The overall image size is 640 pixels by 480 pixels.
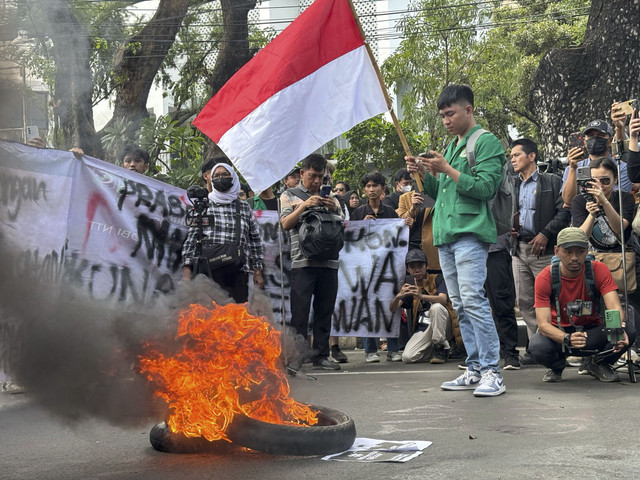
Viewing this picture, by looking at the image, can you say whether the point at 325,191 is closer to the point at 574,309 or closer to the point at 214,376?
the point at 574,309

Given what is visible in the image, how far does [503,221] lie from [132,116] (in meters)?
Result: 13.6

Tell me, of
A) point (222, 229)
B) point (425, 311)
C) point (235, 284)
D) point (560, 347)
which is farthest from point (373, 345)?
point (560, 347)

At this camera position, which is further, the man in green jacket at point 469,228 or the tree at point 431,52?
the tree at point 431,52

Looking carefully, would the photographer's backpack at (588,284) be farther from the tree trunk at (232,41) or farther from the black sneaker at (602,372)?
the tree trunk at (232,41)

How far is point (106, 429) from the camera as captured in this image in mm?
5336

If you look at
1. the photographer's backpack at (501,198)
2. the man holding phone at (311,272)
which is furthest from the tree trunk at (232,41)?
the photographer's backpack at (501,198)

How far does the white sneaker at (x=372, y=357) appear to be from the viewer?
10.0 m

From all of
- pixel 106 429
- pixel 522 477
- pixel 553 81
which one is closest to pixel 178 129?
pixel 553 81

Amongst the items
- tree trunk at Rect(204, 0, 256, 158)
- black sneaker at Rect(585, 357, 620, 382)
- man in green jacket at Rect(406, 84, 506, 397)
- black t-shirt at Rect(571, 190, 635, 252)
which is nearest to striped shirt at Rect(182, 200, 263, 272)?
man in green jacket at Rect(406, 84, 506, 397)

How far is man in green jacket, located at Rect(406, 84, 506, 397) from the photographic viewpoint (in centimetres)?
694

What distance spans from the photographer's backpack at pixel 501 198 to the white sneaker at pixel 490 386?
117 centimetres

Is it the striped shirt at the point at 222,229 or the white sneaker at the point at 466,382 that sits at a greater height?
the striped shirt at the point at 222,229

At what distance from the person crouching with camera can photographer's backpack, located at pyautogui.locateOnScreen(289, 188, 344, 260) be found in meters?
2.18

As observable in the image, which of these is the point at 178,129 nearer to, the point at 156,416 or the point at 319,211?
the point at 319,211
